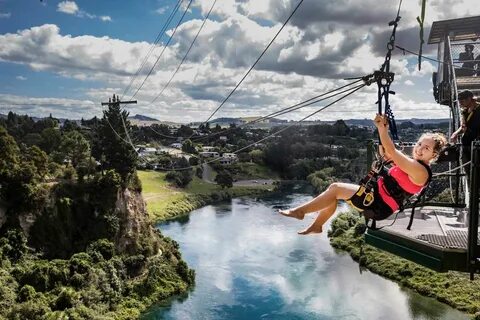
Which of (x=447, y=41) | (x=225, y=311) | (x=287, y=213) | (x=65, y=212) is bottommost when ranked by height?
(x=225, y=311)

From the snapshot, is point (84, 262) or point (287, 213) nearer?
point (287, 213)

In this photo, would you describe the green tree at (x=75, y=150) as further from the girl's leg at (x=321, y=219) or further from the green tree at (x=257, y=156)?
the green tree at (x=257, y=156)

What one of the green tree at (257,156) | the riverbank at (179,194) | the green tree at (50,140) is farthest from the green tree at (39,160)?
the green tree at (257,156)

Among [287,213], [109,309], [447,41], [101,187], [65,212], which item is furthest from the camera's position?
[101,187]

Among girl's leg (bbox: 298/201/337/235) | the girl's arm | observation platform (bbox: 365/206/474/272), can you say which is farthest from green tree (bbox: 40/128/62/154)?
the girl's arm

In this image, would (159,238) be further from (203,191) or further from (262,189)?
(262,189)

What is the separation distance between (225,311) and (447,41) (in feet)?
67.4

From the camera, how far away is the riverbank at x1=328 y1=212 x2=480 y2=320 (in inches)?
1252

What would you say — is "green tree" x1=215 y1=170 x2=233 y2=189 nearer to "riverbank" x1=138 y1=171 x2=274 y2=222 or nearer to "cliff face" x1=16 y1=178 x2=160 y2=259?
"riverbank" x1=138 y1=171 x2=274 y2=222

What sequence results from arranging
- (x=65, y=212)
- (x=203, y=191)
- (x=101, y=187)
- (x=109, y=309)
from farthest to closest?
(x=203, y=191) → (x=101, y=187) → (x=65, y=212) → (x=109, y=309)

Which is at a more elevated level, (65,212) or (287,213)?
(287,213)

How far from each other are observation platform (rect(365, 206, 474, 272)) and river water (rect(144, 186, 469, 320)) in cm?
2267

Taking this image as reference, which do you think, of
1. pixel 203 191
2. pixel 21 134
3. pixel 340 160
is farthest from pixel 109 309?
pixel 340 160

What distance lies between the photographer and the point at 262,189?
85.2 meters
